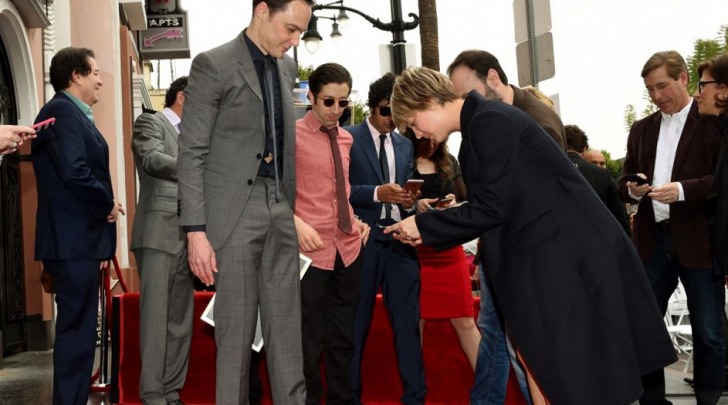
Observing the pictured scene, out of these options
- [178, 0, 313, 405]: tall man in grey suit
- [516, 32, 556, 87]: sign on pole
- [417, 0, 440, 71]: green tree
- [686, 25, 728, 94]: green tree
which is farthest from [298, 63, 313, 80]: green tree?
[178, 0, 313, 405]: tall man in grey suit

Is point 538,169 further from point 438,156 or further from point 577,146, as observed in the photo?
point 577,146

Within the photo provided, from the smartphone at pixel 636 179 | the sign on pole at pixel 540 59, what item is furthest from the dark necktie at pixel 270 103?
the sign on pole at pixel 540 59

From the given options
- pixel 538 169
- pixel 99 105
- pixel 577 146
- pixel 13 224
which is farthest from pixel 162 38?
pixel 538 169

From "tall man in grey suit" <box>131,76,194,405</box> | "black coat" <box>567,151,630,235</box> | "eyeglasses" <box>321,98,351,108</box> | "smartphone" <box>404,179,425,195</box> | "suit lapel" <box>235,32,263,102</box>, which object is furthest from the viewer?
"black coat" <box>567,151,630,235</box>

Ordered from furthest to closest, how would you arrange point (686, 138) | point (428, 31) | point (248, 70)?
point (428, 31) → point (686, 138) → point (248, 70)

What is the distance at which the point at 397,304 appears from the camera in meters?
6.28

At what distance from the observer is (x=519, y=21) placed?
10.3 meters

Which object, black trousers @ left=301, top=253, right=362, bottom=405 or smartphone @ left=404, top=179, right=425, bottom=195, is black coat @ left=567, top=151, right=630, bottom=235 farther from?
black trousers @ left=301, top=253, right=362, bottom=405

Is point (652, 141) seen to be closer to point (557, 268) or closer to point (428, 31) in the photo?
point (557, 268)

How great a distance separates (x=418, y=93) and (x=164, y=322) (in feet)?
9.12

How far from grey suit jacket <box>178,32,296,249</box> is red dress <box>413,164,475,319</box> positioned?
2.35 m

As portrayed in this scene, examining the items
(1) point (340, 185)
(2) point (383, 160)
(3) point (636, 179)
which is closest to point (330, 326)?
(1) point (340, 185)

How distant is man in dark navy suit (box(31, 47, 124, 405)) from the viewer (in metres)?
5.82

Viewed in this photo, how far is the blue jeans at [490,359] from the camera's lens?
18.0 feet
